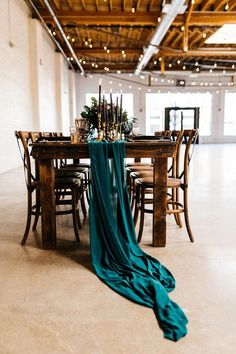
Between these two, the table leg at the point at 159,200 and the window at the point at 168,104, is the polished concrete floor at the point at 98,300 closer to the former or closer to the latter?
the table leg at the point at 159,200

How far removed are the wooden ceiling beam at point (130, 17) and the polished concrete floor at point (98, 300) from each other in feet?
26.0

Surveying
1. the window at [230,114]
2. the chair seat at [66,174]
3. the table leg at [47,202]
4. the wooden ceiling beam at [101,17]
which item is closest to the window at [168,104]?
the window at [230,114]

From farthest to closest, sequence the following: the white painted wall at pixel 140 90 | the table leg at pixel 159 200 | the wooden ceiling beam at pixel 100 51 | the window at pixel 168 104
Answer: the window at pixel 168 104
the white painted wall at pixel 140 90
the wooden ceiling beam at pixel 100 51
the table leg at pixel 159 200

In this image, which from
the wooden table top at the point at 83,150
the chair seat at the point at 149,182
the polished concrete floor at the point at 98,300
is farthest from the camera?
the chair seat at the point at 149,182

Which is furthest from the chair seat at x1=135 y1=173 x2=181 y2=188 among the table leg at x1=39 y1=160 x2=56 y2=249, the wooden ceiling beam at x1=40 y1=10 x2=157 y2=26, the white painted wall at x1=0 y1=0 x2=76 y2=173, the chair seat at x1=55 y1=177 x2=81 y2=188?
the wooden ceiling beam at x1=40 y1=10 x2=157 y2=26

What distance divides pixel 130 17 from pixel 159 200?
27.1 feet

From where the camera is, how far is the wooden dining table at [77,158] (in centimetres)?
269

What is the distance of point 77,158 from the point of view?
8.93 feet

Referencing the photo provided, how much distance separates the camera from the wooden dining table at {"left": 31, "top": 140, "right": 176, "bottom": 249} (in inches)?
106

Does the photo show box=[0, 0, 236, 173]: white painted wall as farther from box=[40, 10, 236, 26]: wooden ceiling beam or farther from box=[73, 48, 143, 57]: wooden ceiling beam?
box=[40, 10, 236, 26]: wooden ceiling beam

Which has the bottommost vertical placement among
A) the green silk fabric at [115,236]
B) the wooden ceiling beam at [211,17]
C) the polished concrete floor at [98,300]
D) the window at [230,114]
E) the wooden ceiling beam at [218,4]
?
the polished concrete floor at [98,300]

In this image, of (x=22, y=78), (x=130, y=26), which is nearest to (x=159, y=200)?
(x=22, y=78)

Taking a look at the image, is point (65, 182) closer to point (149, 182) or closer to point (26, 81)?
point (149, 182)

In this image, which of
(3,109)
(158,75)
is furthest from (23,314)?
(158,75)
